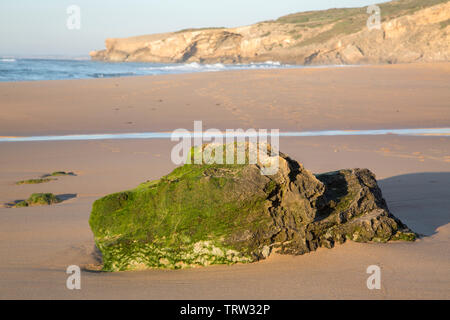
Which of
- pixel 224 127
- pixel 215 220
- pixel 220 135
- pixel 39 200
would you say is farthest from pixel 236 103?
pixel 215 220

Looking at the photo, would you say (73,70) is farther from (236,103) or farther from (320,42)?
(320,42)

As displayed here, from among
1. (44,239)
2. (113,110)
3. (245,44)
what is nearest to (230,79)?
(113,110)

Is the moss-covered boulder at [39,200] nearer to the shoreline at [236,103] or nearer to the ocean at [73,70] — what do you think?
the shoreline at [236,103]

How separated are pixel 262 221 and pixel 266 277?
445 mm

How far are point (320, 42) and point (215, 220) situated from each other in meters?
53.4

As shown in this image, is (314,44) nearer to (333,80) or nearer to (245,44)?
(245,44)

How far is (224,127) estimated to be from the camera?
11.8 meters

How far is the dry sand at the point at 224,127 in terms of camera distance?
10.1 feet

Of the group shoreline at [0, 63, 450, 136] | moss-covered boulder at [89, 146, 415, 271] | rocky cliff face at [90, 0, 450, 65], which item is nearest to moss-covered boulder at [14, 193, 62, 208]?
moss-covered boulder at [89, 146, 415, 271]

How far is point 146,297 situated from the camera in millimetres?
2889

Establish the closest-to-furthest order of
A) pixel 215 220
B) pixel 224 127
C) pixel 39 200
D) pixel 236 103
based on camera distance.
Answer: pixel 215 220 → pixel 39 200 → pixel 224 127 → pixel 236 103

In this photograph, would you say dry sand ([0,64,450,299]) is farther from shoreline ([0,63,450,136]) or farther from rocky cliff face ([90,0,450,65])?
rocky cliff face ([90,0,450,65])

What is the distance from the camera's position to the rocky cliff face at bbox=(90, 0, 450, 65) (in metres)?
42.4

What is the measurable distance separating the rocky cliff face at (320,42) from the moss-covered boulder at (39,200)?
40.1 meters
